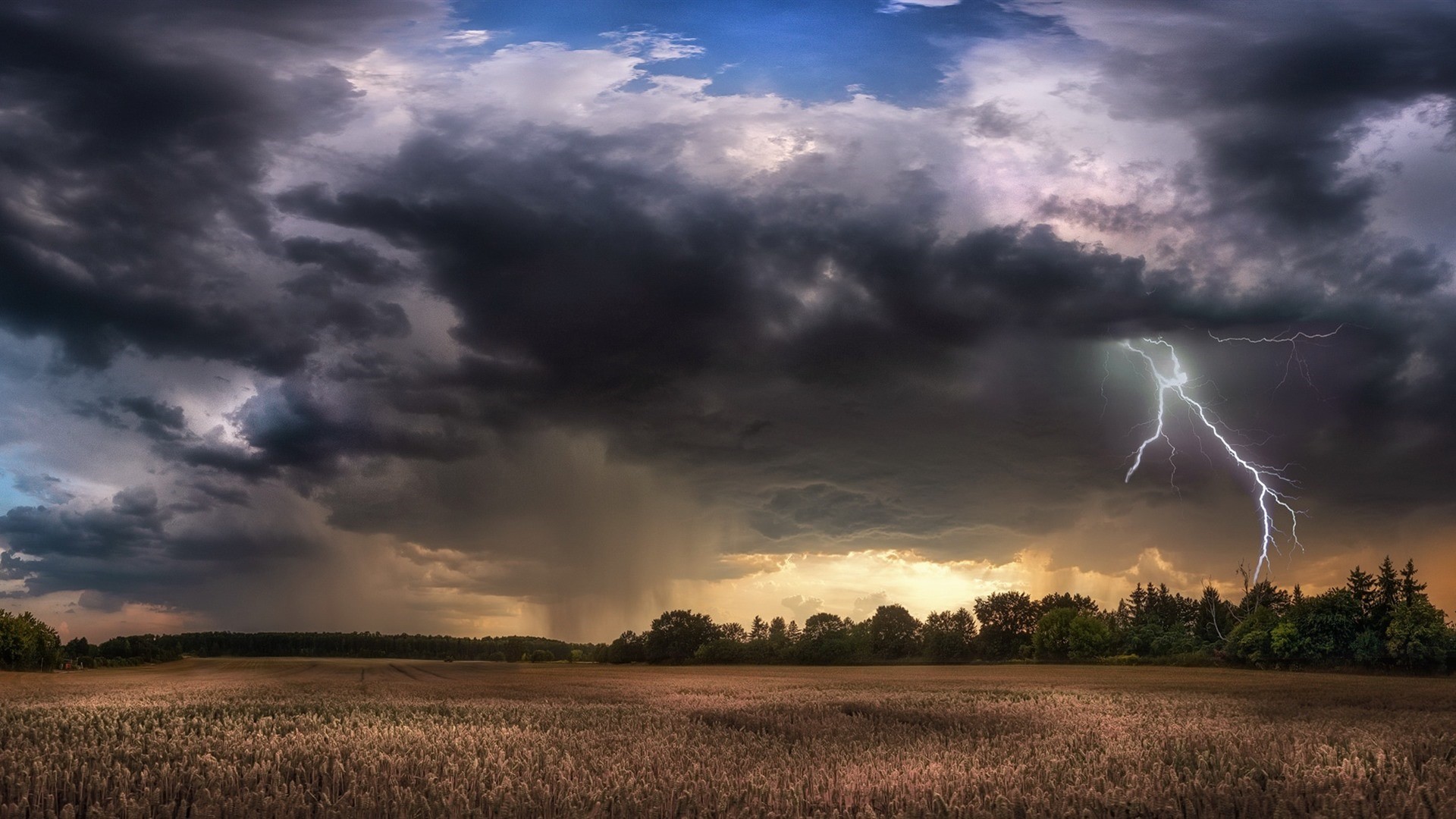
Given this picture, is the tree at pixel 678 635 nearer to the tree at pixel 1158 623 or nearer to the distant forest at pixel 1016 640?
the distant forest at pixel 1016 640

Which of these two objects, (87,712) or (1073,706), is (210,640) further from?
(1073,706)

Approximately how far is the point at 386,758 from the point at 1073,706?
59.3 feet

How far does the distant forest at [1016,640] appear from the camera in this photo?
6594 cm

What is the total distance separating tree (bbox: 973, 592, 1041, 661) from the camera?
116312 mm

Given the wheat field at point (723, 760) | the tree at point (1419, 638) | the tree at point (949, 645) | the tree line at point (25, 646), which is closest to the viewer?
the wheat field at point (723, 760)

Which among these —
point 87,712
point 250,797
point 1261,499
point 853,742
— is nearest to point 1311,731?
point 853,742

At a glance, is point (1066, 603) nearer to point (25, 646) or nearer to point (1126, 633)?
point (1126, 633)

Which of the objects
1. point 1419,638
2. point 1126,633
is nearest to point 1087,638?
point 1126,633

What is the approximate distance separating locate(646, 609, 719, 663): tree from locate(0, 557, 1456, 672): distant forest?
180 mm

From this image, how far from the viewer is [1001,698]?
89.5 ft

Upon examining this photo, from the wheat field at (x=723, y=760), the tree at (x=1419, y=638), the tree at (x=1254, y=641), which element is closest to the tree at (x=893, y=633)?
the tree at (x=1254, y=641)

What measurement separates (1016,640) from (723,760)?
11725cm

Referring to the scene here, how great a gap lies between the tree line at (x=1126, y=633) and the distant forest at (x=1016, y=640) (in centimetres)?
13

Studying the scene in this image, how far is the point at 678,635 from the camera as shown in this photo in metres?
127
